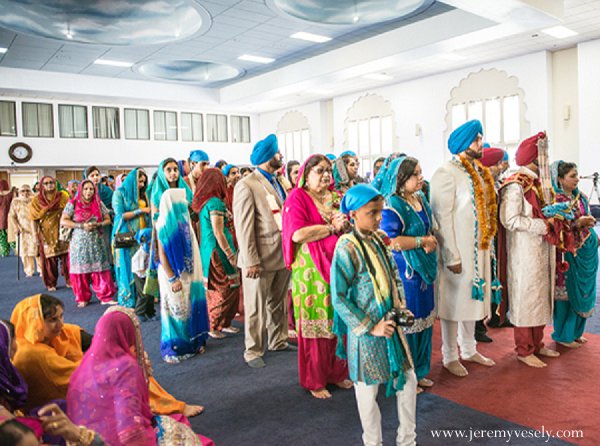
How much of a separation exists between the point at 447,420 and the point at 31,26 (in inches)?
353

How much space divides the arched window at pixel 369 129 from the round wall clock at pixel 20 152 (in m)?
8.60

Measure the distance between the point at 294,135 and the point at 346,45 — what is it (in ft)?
20.1

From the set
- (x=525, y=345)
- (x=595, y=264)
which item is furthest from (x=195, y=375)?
(x=595, y=264)

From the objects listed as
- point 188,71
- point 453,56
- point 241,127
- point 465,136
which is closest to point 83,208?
point 465,136

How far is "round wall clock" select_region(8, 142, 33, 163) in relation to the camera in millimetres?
12906

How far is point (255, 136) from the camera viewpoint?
1797 cm

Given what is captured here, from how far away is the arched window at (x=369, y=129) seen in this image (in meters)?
13.6

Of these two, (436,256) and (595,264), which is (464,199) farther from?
(595,264)

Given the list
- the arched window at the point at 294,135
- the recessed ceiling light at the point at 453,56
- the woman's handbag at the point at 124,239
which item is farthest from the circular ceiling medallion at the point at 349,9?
the arched window at the point at 294,135

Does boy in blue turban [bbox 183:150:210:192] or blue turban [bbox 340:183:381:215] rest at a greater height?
boy in blue turban [bbox 183:150:210:192]

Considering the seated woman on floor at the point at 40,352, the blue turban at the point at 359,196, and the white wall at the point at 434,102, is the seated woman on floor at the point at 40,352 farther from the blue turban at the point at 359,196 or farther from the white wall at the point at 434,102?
the white wall at the point at 434,102

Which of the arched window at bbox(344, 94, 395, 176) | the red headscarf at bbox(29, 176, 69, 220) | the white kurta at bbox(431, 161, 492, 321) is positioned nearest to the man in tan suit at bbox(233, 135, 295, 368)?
the white kurta at bbox(431, 161, 492, 321)

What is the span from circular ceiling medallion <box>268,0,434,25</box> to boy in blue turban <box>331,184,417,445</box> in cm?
661

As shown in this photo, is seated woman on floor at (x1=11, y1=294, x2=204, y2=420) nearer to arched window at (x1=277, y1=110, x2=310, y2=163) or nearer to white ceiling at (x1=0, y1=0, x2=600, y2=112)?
white ceiling at (x1=0, y1=0, x2=600, y2=112)
